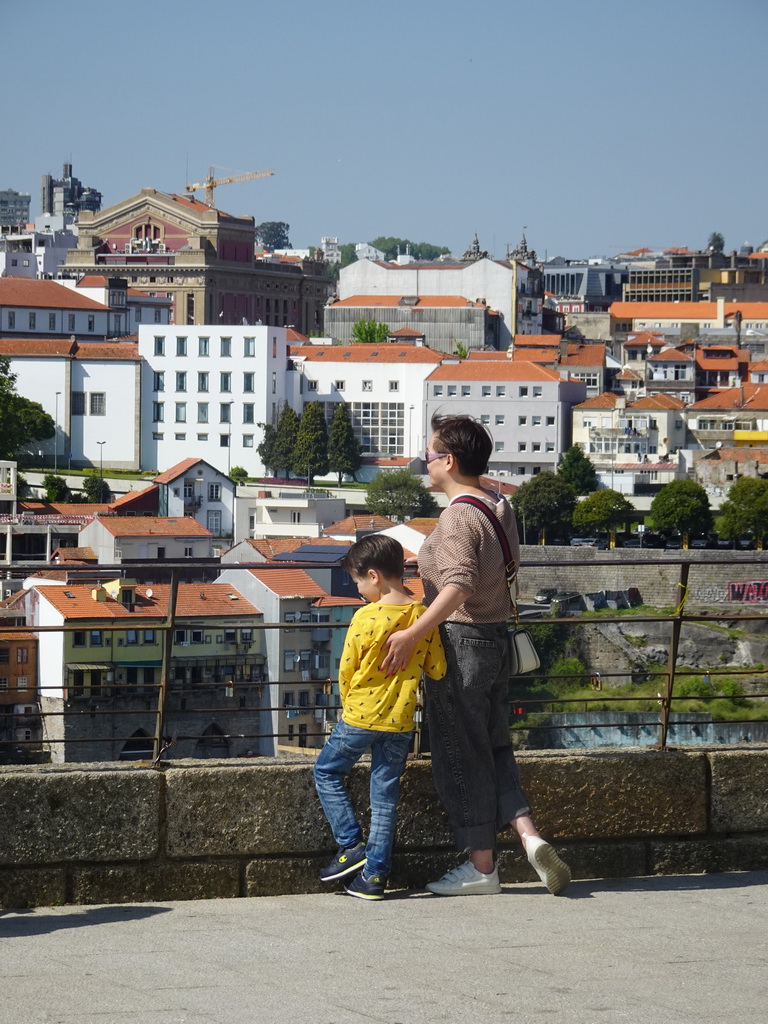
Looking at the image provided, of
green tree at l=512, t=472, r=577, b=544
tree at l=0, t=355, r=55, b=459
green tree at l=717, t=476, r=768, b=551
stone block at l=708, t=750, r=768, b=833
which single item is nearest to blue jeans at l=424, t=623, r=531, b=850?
stone block at l=708, t=750, r=768, b=833

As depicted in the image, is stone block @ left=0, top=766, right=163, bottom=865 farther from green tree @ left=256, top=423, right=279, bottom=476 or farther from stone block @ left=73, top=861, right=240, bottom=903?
green tree @ left=256, top=423, right=279, bottom=476

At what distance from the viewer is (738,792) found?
186 inches

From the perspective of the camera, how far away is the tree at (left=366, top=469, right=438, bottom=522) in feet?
225

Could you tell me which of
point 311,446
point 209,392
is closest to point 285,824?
point 311,446

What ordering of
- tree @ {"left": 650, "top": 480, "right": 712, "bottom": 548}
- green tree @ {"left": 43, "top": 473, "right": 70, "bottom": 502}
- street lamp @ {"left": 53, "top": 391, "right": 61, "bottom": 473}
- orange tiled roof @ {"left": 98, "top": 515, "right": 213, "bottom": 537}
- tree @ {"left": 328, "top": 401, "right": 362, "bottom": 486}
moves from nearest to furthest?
orange tiled roof @ {"left": 98, "top": 515, "right": 213, "bottom": 537} → tree @ {"left": 650, "top": 480, "right": 712, "bottom": 548} → green tree @ {"left": 43, "top": 473, "right": 70, "bottom": 502} → street lamp @ {"left": 53, "top": 391, "right": 61, "bottom": 473} → tree @ {"left": 328, "top": 401, "right": 362, "bottom": 486}

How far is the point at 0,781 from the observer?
4.24 meters

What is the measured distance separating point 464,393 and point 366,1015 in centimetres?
7941

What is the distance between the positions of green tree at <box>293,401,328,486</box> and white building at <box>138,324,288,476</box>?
3709 mm

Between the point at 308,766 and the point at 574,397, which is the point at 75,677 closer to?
the point at 308,766

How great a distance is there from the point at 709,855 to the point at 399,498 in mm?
64206

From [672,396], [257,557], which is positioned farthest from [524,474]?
[257,557]

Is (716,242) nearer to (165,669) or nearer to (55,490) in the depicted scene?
(55,490)

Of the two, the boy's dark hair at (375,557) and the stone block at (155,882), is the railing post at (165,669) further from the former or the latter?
the boy's dark hair at (375,557)

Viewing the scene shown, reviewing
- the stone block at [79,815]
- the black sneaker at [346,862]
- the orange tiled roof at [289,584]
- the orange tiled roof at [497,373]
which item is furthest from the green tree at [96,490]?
the black sneaker at [346,862]
